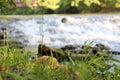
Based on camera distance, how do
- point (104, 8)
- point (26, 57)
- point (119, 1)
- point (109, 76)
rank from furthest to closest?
point (104, 8) → point (119, 1) → point (26, 57) → point (109, 76)

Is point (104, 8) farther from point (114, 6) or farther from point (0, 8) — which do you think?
point (0, 8)

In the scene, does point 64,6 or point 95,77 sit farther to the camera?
point 64,6

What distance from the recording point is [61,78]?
2.05 meters

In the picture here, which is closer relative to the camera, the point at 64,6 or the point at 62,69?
the point at 62,69

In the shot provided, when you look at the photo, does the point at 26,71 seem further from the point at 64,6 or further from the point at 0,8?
the point at 64,6

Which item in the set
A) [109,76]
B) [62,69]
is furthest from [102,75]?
[62,69]

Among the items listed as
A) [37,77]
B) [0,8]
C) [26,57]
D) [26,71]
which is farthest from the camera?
[0,8]

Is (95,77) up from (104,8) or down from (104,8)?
up

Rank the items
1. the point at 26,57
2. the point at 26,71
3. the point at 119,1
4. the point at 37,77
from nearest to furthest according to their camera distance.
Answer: the point at 37,77, the point at 26,71, the point at 26,57, the point at 119,1

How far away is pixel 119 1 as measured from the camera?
85.7ft

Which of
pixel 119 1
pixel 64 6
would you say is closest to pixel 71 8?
pixel 64 6

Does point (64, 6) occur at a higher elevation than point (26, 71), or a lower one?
lower

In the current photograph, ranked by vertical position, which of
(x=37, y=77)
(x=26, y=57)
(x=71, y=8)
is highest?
(x=37, y=77)

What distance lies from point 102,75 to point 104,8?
2665 centimetres
